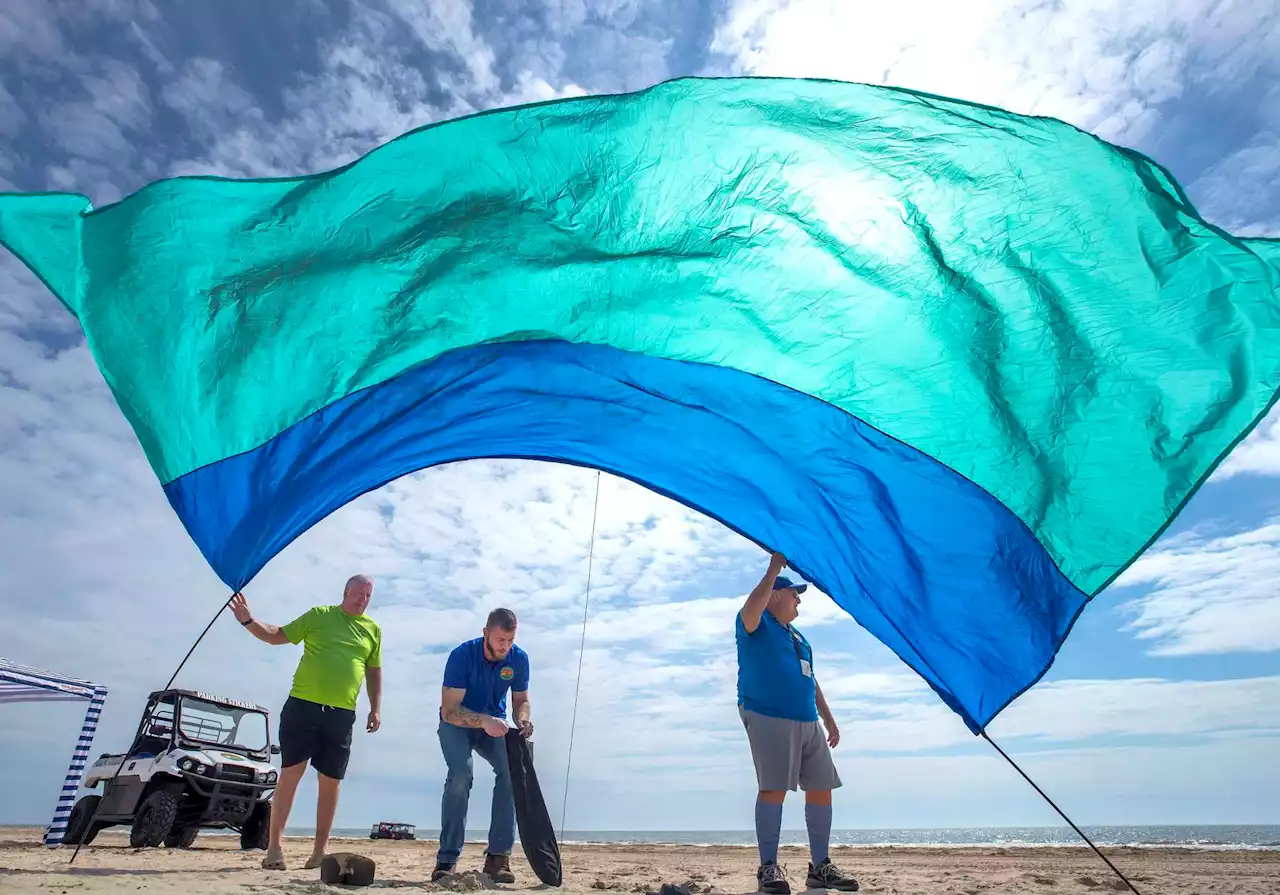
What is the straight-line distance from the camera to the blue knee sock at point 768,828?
373cm

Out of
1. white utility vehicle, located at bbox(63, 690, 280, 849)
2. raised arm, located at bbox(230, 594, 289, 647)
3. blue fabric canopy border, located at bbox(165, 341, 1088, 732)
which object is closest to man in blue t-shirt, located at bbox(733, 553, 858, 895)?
blue fabric canopy border, located at bbox(165, 341, 1088, 732)

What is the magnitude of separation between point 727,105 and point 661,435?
1.64m

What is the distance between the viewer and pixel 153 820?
21.6ft

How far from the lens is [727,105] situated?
3.11 meters

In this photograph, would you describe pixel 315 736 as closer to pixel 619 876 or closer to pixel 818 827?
pixel 619 876

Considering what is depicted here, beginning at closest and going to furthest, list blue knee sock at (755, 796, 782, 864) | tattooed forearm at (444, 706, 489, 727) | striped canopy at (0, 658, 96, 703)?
blue knee sock at (755, 796, 782, 864) → tattooed forearm at (444, 706, 489, 727) → striped canopy at (0, 658, 96, 703)

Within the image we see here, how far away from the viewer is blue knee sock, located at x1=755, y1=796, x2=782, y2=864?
3.73 metres

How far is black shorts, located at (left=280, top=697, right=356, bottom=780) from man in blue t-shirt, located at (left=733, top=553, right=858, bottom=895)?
81.7 inches

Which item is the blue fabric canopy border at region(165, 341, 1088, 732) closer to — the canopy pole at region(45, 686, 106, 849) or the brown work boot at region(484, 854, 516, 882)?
the brown work boot at region(484, 854, 516, 882)

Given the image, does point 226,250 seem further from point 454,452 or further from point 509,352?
point 454,452

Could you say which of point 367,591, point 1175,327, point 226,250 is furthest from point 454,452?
point 1175,327

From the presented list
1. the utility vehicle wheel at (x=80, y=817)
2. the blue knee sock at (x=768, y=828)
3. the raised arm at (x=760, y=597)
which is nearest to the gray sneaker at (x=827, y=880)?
the blue knee sock at (x=768, y=828)

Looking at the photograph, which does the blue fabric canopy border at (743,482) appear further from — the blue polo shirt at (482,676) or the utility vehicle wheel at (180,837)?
the utility vehicle wheel at (180,837)

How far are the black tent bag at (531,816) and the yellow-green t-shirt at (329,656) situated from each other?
36.9 inches
